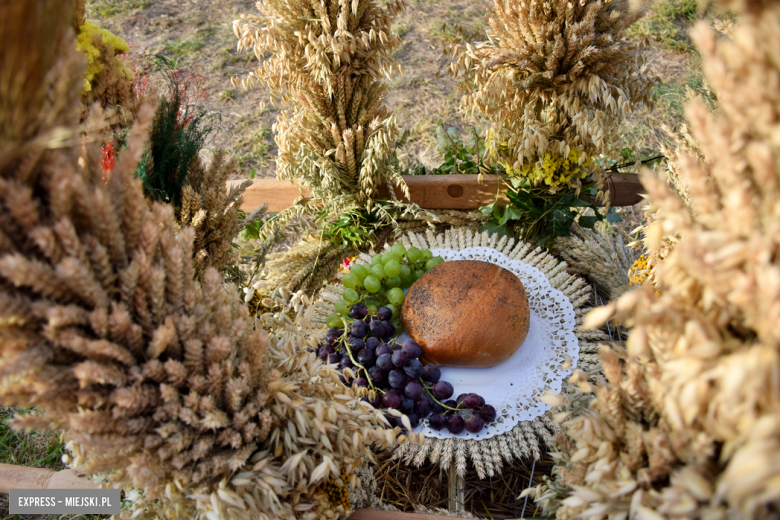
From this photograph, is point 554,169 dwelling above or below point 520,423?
above

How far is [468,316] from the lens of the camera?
131 cm

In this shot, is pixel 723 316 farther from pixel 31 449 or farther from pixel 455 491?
pixel 31 449

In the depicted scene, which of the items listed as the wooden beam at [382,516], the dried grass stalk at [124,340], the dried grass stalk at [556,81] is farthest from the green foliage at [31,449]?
the dried grass stalk at [556,81]

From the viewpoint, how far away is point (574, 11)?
1296mm

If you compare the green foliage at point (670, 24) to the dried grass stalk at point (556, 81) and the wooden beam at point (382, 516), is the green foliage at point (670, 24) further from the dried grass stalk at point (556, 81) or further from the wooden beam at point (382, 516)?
the wooden beam at point (382, 516)

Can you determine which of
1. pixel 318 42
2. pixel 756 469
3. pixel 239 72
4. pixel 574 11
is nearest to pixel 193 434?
pixel 756 469

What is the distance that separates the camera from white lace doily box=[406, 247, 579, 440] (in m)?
1.22

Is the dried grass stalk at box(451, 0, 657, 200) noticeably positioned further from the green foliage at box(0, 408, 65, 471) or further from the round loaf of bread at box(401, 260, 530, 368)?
the green foliage at box(0, 408, 65, 471)

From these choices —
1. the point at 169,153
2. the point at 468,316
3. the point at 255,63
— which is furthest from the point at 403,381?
the point at 255,63

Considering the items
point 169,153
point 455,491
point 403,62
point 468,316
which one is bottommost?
point 455,491

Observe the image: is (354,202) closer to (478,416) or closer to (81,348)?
(478,416)

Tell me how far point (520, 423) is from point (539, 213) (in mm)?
897

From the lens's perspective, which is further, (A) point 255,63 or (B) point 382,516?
(A) point 255,63

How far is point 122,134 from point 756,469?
1298mm
